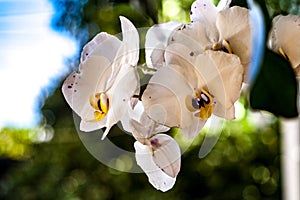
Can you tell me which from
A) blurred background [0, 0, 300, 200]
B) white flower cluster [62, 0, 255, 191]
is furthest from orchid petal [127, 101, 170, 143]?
blurred background [0, 0, 300, 200]

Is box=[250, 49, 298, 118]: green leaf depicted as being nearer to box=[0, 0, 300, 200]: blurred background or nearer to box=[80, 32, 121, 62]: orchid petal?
box=[80, 32, 121, 62]: orchid petal

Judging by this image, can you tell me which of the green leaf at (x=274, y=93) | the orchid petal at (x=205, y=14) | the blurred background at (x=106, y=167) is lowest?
the blurred background at (x=106, y=167)

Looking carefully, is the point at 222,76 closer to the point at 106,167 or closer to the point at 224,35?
the point at 224,35

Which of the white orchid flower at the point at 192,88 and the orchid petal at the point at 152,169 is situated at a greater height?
the white orchid flower at the point at 192,88

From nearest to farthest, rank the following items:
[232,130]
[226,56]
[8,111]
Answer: [226,56]
[8,111]
[232,130]

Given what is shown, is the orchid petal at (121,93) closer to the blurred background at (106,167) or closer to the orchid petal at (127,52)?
the orchid petal at (127,52)

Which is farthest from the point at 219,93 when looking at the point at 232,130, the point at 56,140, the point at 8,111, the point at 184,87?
the point at 56,140

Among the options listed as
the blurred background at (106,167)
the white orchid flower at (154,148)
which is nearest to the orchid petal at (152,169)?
the white orchid flower at (154,148)

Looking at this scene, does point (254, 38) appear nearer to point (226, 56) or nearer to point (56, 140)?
point (226, 56)
